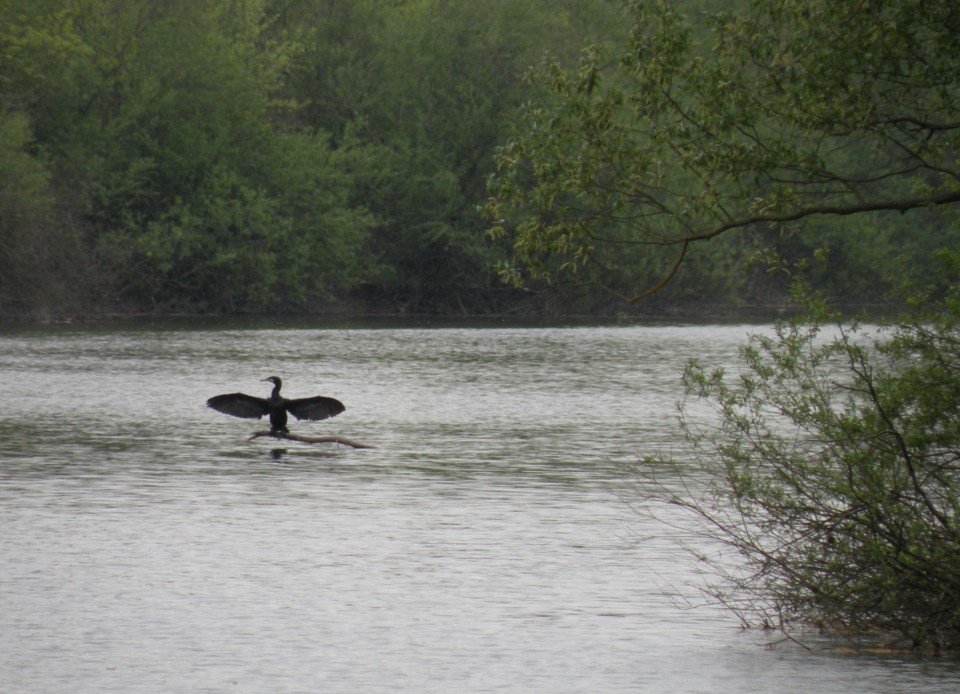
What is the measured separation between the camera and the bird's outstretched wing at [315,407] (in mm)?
23609

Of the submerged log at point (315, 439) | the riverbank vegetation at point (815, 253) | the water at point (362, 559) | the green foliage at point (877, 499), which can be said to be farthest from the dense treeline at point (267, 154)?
the green foliage at point (877, 499)

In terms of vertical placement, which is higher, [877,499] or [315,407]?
[877,499]

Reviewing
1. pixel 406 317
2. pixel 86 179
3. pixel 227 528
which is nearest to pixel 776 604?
pixel 227 528

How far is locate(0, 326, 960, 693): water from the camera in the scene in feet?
35.6

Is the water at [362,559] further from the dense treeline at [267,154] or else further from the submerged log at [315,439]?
the dense treeline at [267,154]

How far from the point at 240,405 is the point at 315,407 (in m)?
1.06

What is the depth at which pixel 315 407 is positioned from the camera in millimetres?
23734

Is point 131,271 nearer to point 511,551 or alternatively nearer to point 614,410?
point 614,410

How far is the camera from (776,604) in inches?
456

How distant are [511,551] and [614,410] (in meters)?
14.5

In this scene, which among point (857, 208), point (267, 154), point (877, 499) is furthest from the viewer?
point (267, 154)

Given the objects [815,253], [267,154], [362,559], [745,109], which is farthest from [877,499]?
[267,154]

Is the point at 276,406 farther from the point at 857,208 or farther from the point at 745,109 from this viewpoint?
the point at 857,208

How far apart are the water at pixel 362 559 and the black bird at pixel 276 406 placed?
0.55 m
